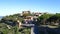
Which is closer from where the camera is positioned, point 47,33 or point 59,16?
point 47,33

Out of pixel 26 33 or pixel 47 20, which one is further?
pixel 47 20

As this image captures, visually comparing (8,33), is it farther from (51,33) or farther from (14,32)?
(51,33)

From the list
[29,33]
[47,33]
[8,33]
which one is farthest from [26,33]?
[47,33]

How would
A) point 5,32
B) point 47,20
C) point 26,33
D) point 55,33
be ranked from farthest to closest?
point 47,20 < point 55,33 < point 26,33 < point 5,32

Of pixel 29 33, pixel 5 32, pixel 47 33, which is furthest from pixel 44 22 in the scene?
pixel 5 32

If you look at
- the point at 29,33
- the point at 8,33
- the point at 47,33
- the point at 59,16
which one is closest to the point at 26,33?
the point at 29,33

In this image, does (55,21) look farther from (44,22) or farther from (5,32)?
(5,32)

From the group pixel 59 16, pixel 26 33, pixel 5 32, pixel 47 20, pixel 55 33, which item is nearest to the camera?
pixel 5 32

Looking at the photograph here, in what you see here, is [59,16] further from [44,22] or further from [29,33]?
[29,33]

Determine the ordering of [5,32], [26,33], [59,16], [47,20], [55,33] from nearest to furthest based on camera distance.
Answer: [5,32] < [26,33] < [55,33] < [59,16] < [47,20]
